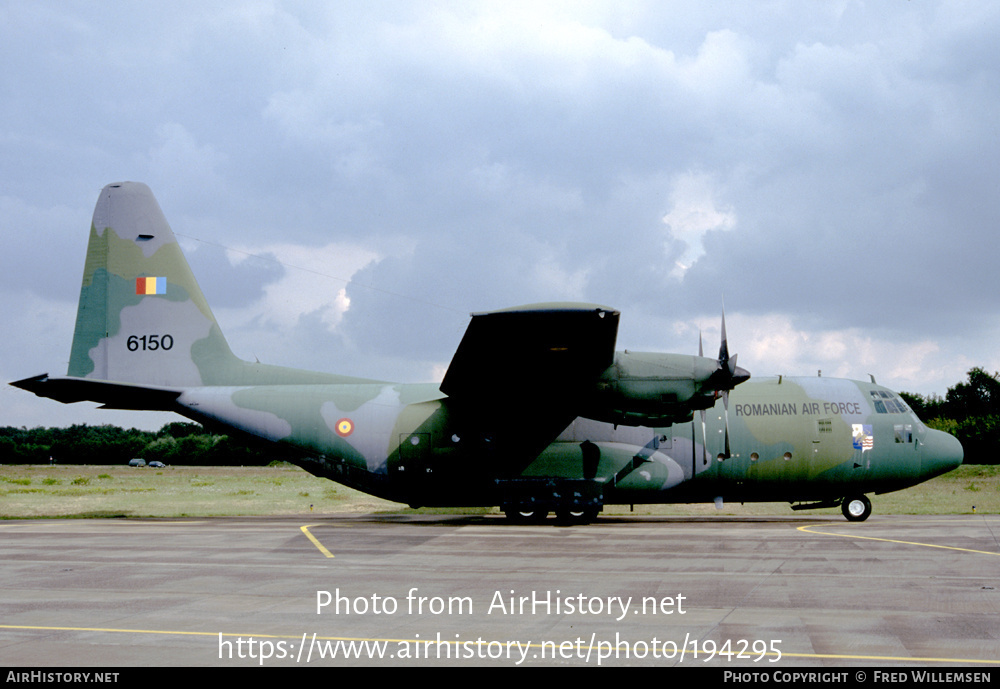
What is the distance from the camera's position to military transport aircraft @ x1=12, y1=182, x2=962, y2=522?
67.5ft

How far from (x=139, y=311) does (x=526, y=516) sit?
12.4m


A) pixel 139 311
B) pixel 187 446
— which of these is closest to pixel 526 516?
pixel 139 311

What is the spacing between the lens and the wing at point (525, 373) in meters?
16.7

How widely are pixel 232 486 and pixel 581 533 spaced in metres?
33.2

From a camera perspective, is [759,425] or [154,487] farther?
[154,487]

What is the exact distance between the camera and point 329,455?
21328mm

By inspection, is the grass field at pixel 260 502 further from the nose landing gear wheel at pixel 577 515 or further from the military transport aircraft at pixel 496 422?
the nose landing gear wheel at pixel 577 515

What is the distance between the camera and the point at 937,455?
846 inches

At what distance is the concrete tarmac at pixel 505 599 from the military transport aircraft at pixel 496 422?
231 cm

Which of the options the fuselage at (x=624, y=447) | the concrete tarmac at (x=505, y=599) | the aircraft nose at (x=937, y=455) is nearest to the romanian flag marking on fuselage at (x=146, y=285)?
the fuselage at (x=624, y=447)

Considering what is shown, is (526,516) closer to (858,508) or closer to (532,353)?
(532,353)
